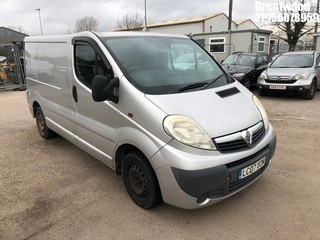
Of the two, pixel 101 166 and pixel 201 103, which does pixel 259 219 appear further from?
pixel 101 166

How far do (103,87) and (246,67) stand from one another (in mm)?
8903

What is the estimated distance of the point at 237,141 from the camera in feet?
9.41

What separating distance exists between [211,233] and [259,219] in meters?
0.55

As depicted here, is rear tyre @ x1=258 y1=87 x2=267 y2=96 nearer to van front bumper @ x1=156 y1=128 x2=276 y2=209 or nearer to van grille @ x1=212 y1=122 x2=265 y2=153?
van grille @ x1=212 y1=122 x2=265 y2=153

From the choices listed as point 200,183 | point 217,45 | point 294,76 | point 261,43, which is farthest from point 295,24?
point 200,183

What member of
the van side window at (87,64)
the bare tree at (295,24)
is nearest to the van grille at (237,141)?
the van side window at (87,64)

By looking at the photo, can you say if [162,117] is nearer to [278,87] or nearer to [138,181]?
[138,181]

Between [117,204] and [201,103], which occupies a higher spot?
[201,103]

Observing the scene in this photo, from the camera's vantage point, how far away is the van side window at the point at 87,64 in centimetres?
346

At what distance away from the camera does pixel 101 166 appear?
14.4 ft

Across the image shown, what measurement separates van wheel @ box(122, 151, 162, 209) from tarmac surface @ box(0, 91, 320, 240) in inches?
5.1

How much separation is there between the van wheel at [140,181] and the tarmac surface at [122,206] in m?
0.13

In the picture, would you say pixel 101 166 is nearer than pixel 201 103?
No

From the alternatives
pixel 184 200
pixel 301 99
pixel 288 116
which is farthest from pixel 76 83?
pixel 301 99
